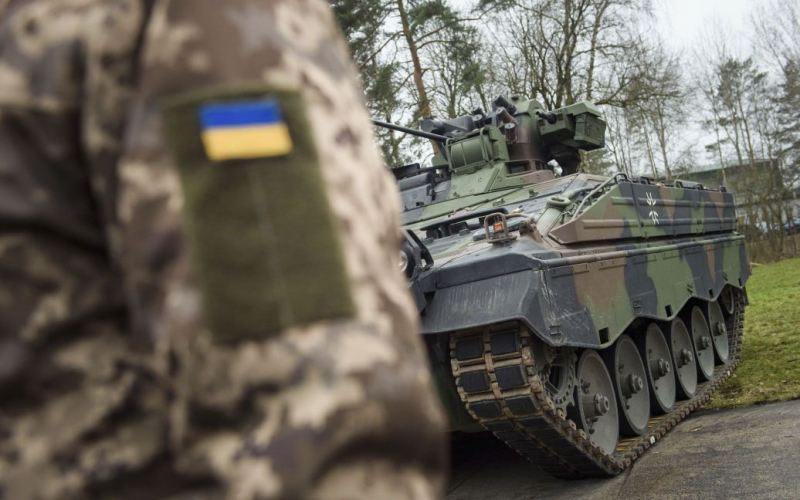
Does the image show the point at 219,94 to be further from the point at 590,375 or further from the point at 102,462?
the point at 590,375

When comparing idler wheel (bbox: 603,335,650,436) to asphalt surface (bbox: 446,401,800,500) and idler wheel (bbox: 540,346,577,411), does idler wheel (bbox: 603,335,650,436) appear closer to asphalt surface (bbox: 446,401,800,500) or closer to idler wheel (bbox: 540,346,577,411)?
asphalt surface (bbox: 446,401,800,500)

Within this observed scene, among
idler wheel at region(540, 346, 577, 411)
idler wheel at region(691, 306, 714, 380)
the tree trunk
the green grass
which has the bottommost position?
the green grass

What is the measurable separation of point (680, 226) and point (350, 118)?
815cm

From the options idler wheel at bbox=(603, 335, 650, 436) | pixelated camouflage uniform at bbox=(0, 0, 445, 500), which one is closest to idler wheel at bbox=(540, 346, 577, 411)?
idler wheel at bbox=(603, 335, 650, 436)

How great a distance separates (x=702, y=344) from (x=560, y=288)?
14.2ft

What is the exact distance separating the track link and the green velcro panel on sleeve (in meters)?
4.29

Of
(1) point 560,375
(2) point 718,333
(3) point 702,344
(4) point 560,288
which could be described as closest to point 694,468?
(1) point 560,375

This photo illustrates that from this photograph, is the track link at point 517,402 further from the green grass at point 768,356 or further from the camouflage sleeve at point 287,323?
the camouflage sleeve at point 287,323

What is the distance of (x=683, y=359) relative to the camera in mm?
8070

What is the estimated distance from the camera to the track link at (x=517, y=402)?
16.1 feet

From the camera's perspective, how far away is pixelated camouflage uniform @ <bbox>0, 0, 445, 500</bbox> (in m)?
0.67

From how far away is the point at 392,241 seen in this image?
807 millimetres

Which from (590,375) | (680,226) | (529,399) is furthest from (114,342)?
(680,226)

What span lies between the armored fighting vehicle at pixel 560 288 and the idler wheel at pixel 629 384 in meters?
0.01
